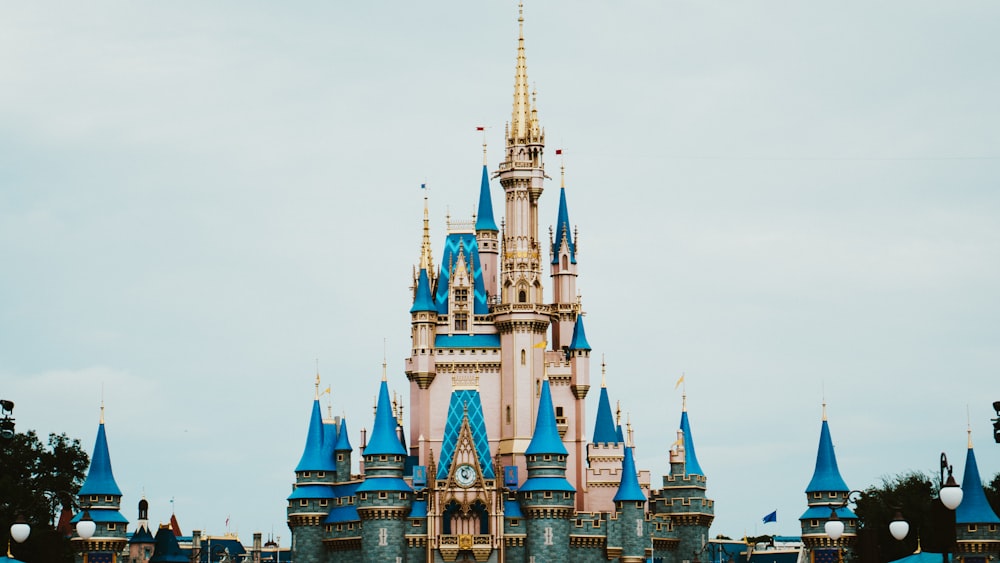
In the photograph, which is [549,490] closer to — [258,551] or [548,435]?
[548,435]

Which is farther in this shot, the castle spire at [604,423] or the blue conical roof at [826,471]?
A: the castle spire at [604,423]

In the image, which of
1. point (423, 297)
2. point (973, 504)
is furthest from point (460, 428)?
point (973, 504)

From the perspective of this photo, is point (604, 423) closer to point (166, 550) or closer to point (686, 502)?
point (686, 502)

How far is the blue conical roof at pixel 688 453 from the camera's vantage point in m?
115

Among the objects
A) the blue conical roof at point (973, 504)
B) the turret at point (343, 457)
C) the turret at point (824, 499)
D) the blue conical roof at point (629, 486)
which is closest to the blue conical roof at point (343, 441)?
the turret at point (343, 457)

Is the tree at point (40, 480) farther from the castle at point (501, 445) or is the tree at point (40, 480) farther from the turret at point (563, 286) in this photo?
the turret at point (563, 286)

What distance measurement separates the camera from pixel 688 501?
373ft

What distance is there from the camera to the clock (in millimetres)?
105500

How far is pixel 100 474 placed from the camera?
360 feet

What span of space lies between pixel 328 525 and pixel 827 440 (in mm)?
30118

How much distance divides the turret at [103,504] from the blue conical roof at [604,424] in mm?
29709

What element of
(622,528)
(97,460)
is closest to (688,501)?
(622,528)

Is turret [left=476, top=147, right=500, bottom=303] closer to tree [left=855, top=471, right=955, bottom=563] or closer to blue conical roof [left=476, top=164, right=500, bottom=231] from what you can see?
blue conical roof [left=476, top=164, right=500, bottom=231]

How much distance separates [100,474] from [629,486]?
105 ft
